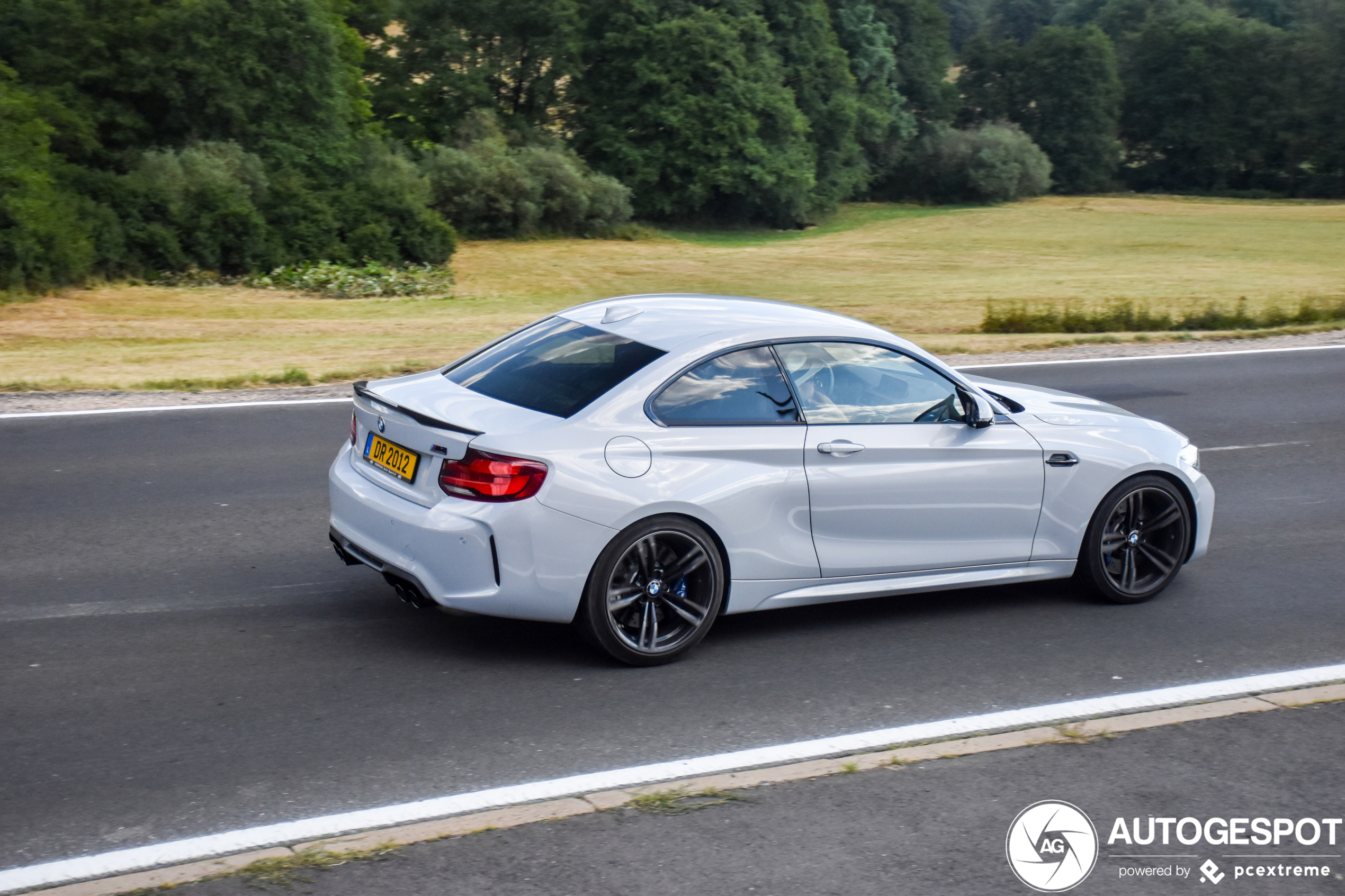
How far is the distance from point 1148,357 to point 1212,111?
274ft

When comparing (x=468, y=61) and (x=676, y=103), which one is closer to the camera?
(x=468, y=61)

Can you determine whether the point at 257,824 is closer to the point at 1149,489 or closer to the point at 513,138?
the point at 1149,489

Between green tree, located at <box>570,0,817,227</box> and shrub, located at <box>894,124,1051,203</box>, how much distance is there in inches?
794

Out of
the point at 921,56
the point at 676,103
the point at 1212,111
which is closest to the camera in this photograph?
the point at 676,103

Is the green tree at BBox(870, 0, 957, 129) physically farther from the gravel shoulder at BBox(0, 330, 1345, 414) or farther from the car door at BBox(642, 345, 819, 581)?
the car door at BBox(642, 345, 819, 581)

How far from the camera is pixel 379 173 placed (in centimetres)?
4650

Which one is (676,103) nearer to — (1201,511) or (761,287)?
(761,287)

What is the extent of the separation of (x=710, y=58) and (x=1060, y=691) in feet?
202

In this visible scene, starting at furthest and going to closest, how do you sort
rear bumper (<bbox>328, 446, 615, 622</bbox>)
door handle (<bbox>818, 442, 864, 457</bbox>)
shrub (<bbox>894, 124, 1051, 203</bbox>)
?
shrub (<bbox>894, 124, 1051, 203</bbox>), door handle (<bbox>818, 442, 864, 457</bbox>), rear bumper (<bbox>328, 446, 615, 622</bbox>)

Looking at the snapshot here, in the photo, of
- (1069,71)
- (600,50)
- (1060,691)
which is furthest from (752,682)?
(1069,71)

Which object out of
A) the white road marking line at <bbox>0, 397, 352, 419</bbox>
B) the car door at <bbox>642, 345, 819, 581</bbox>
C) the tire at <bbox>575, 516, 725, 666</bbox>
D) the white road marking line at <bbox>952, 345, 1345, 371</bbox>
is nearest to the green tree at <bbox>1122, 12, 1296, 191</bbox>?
the white road marking line at <bbox>952, 345, 1345, 371</bbox>

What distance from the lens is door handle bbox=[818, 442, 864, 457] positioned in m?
6.26

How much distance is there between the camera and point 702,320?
6.57 metres

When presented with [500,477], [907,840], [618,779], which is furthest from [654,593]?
[907,840]
